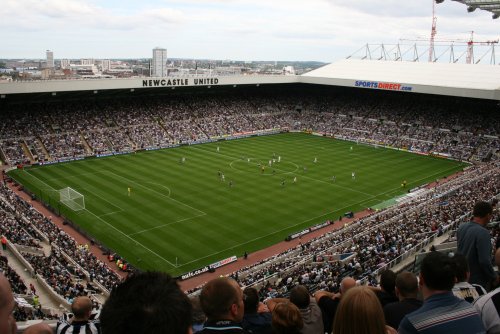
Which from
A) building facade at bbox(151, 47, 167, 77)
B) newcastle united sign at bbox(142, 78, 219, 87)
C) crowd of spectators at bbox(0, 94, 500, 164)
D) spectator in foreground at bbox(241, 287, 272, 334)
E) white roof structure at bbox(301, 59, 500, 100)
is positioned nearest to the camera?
spectator in foreground at bbox(241, 287, 272, 334)

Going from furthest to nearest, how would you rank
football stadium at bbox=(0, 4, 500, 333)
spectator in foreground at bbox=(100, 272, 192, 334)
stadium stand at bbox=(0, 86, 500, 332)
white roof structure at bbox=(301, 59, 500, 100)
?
white roof structure at bbox=(301, 59, 500, 100) → stadium stand at bbox=(0, 86, 500, 332) → football stadium at bbox=(0, 4, 500, 333) → spectator in foreground at bbox=(100, 272, 192, 334)

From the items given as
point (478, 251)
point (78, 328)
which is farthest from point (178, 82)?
point (78, 328)

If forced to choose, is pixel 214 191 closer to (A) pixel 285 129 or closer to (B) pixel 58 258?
(B) pixel 58 258

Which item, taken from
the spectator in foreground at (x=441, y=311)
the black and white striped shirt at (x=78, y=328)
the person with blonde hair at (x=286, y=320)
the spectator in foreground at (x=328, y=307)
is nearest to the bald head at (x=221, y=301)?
the person with blonde hair at (x=286, y=320)

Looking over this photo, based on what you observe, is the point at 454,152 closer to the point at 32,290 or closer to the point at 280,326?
the point at 32,290

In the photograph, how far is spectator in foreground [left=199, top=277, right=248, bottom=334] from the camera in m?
4.12

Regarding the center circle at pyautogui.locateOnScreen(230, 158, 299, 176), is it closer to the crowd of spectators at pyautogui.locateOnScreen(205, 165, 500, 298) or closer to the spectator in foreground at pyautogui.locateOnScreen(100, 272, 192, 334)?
the crowd of spectators at pyautogui.locateOnScreen(205, 165, 500, 298)

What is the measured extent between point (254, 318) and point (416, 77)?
76.6 meters

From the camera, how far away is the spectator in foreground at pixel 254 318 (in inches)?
213

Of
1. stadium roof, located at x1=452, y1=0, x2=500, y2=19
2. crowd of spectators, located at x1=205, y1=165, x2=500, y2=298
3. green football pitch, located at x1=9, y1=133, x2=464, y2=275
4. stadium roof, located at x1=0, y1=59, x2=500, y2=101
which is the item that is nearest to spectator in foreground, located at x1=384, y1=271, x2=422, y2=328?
crowd of spectators, located at x1=205, y1=165, x2=500, y2=298

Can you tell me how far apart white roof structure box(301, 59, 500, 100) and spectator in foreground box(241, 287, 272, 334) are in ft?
214

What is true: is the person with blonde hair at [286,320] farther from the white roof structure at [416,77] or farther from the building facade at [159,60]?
the building facade at [159,60]

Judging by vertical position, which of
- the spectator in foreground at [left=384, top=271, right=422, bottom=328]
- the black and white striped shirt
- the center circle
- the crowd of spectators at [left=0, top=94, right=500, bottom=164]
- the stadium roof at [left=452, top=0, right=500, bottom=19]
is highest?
the stadium roof at [left=452, top=0, right=500, bottom=19]

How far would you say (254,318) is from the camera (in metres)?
5.62
